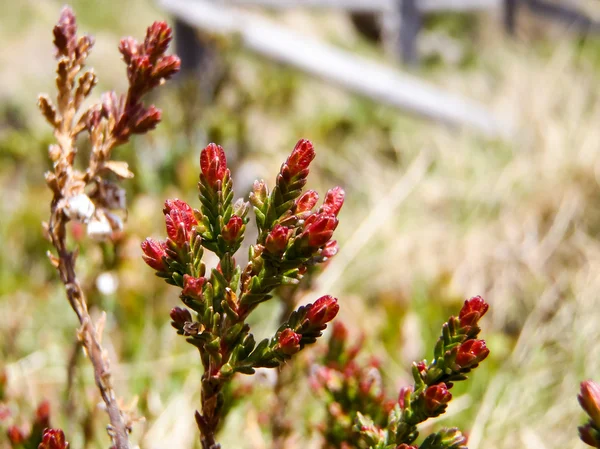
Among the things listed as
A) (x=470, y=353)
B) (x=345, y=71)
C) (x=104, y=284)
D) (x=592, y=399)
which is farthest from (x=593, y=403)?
(x=345, y=71)

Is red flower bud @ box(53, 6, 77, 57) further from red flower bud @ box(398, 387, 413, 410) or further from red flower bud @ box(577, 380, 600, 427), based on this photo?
red flower bud @ box(577, 380, 600, 427)

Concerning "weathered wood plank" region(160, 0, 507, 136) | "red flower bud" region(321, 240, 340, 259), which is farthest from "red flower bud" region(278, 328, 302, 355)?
"weathered wood plank" region(160, 0, 507, 136)

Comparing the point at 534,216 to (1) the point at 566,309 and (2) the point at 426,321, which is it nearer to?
(1) the point at 566,309

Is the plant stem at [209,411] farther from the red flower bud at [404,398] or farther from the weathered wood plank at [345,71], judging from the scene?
the weathered wood plank at [345,71]

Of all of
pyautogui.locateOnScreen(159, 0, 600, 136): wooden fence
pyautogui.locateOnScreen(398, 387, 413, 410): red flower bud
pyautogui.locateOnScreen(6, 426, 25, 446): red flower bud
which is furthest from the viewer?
pyautogui.locateOnScreen(159, 0, 600, 136): wooden fence

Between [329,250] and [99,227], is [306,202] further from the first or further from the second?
[99,227]
